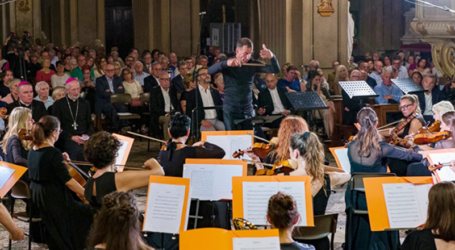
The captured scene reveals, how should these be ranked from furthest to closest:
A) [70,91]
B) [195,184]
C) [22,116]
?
[70,91], [22,116], [195,184]

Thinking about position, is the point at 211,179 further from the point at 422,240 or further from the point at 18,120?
the point at 18,120

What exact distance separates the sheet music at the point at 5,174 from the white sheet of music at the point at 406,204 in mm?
2641

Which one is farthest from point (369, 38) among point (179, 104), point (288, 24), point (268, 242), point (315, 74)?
point (268, 242)

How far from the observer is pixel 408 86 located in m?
10.4

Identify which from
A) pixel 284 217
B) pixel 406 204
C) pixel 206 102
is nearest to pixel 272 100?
pixel 206 102

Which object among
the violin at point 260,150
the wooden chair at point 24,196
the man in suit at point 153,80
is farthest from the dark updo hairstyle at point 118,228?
the man in suit at point 153,80

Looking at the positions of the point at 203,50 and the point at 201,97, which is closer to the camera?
the point at 201,97

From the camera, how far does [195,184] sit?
207 inches

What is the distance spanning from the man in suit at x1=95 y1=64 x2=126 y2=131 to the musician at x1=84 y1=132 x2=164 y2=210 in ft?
18.7

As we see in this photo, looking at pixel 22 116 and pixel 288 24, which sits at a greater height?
pixel 288 24

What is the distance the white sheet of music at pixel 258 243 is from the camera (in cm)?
360

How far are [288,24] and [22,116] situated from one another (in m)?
8.37

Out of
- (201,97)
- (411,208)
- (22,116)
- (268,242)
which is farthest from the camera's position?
(201,97)

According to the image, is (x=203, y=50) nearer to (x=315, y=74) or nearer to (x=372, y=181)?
(x=315, y=74)
